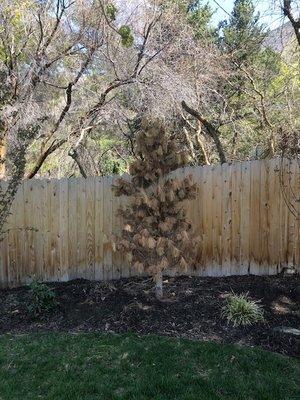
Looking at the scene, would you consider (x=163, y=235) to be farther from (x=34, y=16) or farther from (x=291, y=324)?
(x=34, y=16)

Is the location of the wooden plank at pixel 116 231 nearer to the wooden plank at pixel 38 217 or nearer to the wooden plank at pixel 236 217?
the wooden plank at pixel 38 217

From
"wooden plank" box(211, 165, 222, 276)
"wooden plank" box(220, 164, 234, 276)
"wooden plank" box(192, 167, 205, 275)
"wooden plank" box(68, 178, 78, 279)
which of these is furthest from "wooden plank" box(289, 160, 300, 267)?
"wooden plank" box(68, 178, 78, 279)

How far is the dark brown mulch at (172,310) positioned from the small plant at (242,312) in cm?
6

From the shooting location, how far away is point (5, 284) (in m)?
6.56

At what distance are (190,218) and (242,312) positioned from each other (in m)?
1.62

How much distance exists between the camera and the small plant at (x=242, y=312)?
4.59 meters

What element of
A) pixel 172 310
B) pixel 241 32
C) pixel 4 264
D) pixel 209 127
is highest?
pixel 241 32

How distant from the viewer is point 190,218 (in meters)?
5.93

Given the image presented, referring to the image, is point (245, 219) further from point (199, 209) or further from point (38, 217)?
point (38, 217)

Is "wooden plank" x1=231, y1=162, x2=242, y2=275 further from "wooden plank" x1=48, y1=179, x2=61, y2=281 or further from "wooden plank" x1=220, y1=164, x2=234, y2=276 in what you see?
"wooden plank" x1=48, y1=179, x2=61, y2=281

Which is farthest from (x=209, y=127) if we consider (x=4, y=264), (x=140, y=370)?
(x=140, y=370)

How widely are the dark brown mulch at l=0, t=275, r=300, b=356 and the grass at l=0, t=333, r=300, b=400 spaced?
0.26m

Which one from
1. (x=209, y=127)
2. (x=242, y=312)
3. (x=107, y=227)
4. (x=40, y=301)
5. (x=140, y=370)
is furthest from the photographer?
(x=209, y=127)

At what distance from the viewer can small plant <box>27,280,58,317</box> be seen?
525cm
